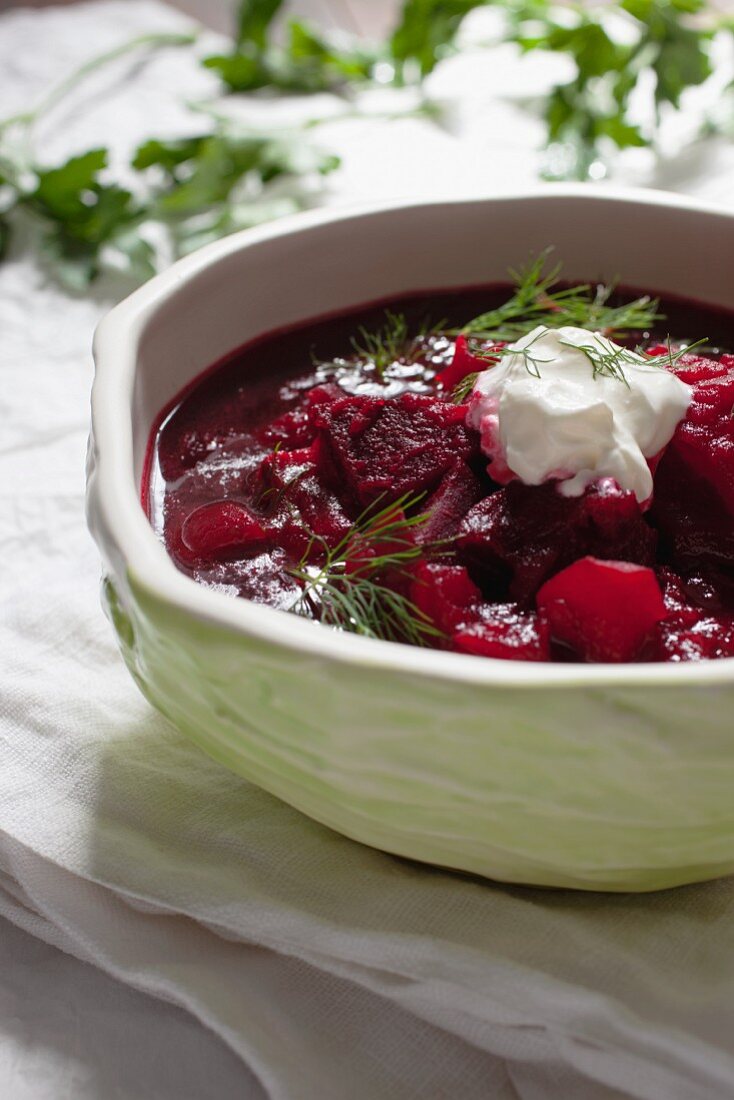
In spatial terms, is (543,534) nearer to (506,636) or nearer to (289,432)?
(506,636)

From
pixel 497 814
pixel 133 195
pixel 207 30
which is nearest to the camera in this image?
pixel 497 814

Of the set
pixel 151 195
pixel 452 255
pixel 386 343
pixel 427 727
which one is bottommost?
pixel 151 195

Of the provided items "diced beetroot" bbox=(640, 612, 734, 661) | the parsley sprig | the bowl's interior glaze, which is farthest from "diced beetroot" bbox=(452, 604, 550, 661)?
the parsley sprig

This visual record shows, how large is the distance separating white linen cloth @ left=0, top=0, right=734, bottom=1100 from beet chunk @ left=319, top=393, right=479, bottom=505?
0.51 meters

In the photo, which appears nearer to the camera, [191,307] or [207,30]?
[191,307]

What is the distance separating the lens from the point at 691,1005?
5.14 feet

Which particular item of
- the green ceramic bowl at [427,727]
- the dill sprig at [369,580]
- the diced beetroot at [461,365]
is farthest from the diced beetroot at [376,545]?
the diced beetroot at [461,365]

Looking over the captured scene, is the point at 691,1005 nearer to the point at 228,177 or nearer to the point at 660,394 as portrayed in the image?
the point at 660,394

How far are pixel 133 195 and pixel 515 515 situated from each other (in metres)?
1.95

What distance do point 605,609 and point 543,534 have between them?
160 mm

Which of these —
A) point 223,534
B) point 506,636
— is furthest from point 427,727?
point 223,534

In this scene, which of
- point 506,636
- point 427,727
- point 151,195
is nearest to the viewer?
point 427,727

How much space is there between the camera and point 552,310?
2.47 m

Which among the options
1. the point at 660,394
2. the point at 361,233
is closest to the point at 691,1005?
the point at 660,394
